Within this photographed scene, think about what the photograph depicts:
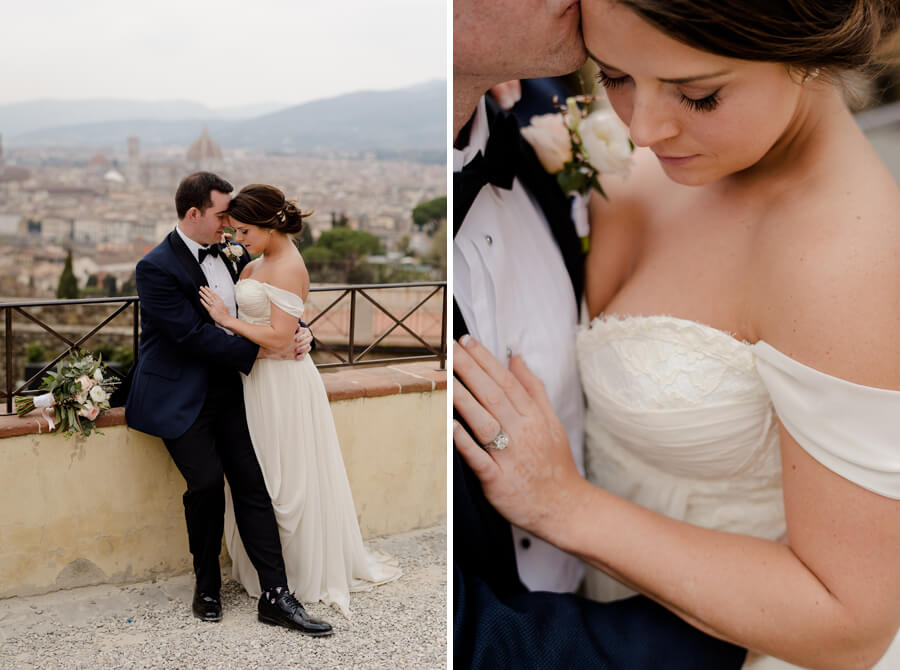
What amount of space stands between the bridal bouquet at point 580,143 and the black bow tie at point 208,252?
3.94ft

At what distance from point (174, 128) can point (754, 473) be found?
366 cm

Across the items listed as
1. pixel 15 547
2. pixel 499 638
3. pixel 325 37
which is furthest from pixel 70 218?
pixel 499 638

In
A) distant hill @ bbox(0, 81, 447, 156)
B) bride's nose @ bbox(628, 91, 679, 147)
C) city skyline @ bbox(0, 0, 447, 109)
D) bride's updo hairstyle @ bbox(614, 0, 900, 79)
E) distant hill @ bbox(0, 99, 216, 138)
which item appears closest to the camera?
bride's updo hairstyle @ bbox(614, 0, 900, 79)

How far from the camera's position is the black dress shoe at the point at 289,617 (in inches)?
92.0

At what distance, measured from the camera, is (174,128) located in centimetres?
398

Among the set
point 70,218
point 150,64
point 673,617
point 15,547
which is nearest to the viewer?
point 673,617

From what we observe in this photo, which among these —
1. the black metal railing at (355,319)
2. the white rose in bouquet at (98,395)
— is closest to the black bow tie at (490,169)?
the black metal railing at (355,319)

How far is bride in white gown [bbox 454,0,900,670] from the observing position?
1.02 m

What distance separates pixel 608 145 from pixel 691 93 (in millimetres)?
234

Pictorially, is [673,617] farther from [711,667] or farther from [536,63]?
[536,63]

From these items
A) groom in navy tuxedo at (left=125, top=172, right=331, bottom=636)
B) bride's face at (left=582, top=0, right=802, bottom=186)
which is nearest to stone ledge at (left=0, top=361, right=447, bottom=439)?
groom in navy tuxedo at (left=125, top=172, right=331, bottom=636)

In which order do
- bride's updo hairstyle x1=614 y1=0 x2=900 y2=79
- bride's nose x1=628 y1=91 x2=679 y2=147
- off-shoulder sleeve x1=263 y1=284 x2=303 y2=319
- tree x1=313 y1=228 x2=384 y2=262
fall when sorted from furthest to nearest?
tree x1=313 y1=228 x2=384 y2=262 < off-shoulder sleeve x1=263 y1=284 x2=303 y2=319 < bride's nose x1=628 y1=91 x2=679 y2=147 < bride's updo hairstyle x1=614 y1=0 x2=900 y2=79

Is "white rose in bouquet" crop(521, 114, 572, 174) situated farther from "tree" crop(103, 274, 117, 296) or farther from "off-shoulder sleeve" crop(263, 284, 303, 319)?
"tree" crop(103, 274, 117, 296)

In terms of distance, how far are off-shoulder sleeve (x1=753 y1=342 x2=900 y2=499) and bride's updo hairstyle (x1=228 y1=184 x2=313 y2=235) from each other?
5.14ft
